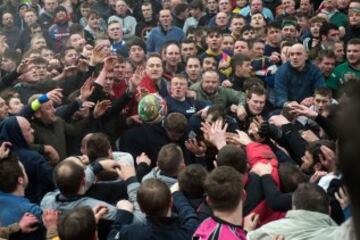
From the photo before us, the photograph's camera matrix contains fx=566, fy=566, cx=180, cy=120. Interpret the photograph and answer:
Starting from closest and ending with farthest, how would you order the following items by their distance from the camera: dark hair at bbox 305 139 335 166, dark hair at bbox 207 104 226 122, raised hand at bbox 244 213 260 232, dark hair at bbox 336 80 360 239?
dark hair at bbox 336 80 360 239 < raised hand at bbox 244 213 260 232 < dark hair at bbox 305 139 335 166 < dark hair at bbox 207 104 226 122

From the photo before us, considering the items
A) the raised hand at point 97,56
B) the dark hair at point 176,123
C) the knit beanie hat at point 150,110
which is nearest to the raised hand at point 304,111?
the dark hair at point 176,123

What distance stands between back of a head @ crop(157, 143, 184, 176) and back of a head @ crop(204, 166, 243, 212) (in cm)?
95

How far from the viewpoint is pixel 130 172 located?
4004mm

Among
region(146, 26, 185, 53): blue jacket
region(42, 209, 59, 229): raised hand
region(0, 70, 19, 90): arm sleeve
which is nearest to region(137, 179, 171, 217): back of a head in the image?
region(42, 209, 59, 229): raised hand

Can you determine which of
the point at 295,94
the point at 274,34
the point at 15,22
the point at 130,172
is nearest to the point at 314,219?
the point at 130,172

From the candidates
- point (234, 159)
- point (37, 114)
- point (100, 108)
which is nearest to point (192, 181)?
point (234, 159)

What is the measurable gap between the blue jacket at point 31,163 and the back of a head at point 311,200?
7.54ft

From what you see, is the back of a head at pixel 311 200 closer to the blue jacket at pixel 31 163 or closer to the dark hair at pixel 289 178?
the dark hair at pixel 289 178

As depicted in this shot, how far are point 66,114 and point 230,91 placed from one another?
2.39 m

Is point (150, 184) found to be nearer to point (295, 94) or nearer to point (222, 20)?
point (295, 94)

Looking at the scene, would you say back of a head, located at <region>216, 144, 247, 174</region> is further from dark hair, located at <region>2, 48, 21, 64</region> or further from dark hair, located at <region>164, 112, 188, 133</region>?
dark hair, located at <region>2, 48, 21, 64</region>

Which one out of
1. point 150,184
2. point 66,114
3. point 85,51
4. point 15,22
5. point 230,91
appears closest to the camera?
point 150,184

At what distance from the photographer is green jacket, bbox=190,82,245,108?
293 inches

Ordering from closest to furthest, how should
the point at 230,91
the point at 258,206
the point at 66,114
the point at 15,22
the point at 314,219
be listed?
the point at 314,219 → the point at 258,206 → the point at 66,114 → the point at 230,91 → the point at 15,22
